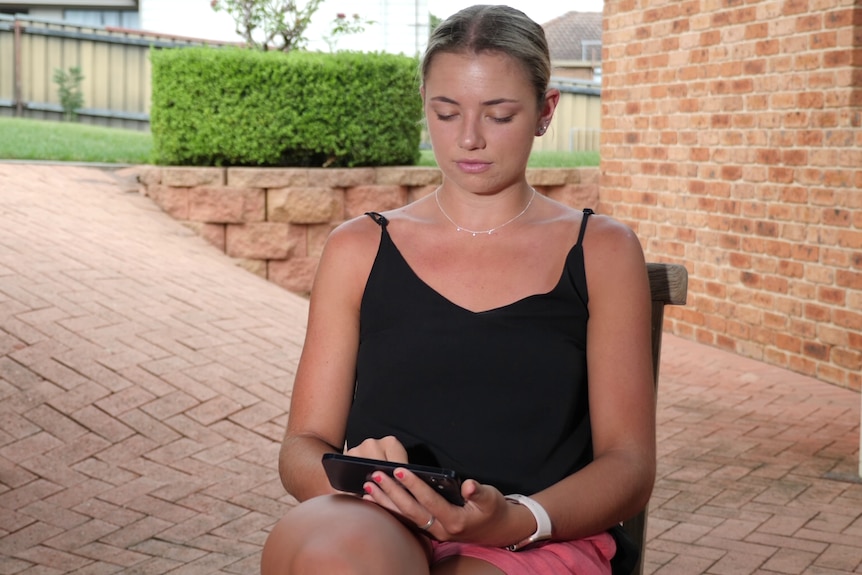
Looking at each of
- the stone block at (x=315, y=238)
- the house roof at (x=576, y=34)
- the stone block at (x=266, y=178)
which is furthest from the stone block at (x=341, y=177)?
the house roof at (x=576, y=34)

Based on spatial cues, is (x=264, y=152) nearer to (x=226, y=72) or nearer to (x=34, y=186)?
(x=226, y=72)

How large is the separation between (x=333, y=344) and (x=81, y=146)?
10.9 metres

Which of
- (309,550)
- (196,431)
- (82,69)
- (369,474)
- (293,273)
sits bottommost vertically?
(196,431)

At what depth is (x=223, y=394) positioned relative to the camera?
20.2 feet

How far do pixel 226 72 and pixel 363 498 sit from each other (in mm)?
7921

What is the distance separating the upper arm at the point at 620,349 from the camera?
2242 millimetres

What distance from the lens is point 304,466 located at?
88.6 inches

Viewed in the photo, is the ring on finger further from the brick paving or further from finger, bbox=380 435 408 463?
the brick paving

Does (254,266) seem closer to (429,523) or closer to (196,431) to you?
(196,431)

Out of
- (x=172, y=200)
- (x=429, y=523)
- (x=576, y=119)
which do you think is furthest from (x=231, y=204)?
(x=576, y=119)

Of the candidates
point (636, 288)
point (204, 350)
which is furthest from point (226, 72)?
point (636, 288)

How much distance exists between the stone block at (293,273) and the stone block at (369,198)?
0.54m

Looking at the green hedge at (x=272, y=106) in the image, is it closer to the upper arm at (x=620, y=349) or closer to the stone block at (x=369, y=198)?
the stone block at (x=369, y=198)

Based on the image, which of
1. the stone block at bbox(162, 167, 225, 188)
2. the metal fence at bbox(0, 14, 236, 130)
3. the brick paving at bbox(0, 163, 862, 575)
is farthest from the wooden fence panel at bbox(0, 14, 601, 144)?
the brick paving at bbox(0, 163, 862, 575)
